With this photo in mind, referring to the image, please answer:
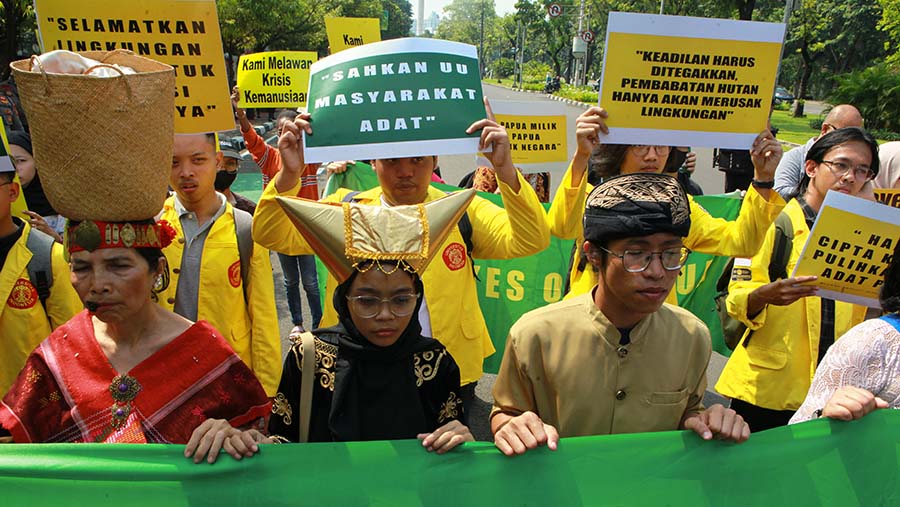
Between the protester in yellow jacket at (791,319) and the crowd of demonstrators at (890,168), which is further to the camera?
the crowd of demonstrators at (890,168)

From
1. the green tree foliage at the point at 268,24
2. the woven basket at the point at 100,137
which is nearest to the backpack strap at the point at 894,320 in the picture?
the woven basket at the point at 100,137

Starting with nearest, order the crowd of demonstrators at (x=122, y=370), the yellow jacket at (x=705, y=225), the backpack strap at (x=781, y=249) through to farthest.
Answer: the crowd of demonstrators at (x=122, y=370) < the yellow jacket at (x=705, y=225) < the backpack strap at (x=781, y=249)

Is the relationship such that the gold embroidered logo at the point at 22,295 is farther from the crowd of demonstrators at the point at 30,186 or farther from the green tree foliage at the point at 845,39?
the green tree foliage at the point at 845,39

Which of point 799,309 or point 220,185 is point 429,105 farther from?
point 220,185

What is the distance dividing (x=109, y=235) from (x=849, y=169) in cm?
284

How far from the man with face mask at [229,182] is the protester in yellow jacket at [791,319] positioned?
289 centimetres

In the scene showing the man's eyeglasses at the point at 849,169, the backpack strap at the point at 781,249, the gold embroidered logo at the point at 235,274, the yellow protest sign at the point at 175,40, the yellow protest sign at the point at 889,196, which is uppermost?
the yellow protest sign at the point at 175,40

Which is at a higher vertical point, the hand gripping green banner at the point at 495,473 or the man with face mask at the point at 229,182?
the man with face mask at the point at 229,182

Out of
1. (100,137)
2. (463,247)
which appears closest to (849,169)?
(463,247)

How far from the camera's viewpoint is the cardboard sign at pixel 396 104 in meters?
2.42

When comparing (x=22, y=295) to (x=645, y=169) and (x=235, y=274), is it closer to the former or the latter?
(x=235, y=274)

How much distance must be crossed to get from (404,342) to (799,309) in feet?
6.04

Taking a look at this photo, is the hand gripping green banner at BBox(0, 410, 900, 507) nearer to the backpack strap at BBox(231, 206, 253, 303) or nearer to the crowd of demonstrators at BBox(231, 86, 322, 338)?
the backpack strap at BBox(231, 206, 253, 303)

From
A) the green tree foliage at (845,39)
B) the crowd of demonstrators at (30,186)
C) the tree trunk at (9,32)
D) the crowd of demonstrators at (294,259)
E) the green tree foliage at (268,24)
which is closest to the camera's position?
the crowd of demonstrators at (30,186)
